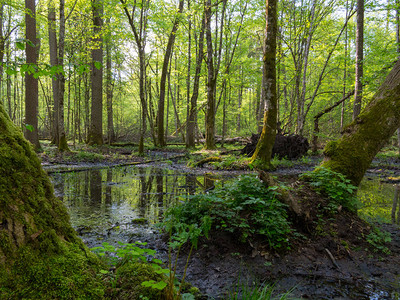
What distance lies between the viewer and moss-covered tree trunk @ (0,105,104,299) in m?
1.27

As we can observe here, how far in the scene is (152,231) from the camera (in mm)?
3918

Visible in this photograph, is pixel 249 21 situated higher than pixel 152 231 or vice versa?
pixel 249 21

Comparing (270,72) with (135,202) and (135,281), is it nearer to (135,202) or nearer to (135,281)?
(135,202)

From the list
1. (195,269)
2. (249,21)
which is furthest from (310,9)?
(195,269)

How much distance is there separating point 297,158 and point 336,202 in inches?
425

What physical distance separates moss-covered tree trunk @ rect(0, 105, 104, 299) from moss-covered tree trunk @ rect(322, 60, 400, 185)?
4.57m

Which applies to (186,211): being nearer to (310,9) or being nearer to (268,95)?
(268,95)

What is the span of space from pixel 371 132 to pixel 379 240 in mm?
2037

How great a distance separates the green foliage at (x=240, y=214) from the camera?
316 cm

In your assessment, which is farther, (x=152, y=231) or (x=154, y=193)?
(x=154, y=193)

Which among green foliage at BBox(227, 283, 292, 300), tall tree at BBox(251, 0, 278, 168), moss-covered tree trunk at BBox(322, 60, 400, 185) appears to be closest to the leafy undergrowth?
moss-covered tree trunk at BBox(322, 60, 400, 185)

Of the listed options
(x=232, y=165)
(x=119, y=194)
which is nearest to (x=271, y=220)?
(x=119, y=194)

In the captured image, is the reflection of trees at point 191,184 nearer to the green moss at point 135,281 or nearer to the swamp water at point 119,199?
A: the swamp water at point 119,199

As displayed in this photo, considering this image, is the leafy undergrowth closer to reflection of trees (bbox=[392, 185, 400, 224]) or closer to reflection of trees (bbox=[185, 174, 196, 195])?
reflection of trees (bbox=[392, 185, 400, 224])
